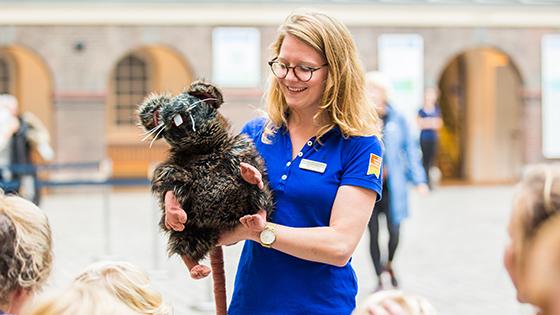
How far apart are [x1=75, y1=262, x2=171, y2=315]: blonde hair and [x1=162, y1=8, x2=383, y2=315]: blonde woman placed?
0.53 meters

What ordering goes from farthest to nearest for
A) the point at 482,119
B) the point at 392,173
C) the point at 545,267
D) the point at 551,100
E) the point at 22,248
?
the point at 482,119 → the point at 551,100 → the point at 392,173 → the point at 22,248 → the point at 545,267

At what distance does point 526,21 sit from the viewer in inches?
1036

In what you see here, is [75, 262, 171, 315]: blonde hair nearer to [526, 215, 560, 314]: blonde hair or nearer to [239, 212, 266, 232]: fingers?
[239, 212, 266, 232]: fingers

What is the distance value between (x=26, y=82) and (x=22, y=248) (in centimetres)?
2298

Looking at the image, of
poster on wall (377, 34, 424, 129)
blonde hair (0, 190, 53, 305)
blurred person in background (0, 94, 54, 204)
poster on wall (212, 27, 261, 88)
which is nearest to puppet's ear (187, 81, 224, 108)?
blonde hair (0, 190, 53, 305)

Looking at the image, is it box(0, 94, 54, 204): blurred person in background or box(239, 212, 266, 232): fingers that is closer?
box(239, 212, 266, 232): fingers

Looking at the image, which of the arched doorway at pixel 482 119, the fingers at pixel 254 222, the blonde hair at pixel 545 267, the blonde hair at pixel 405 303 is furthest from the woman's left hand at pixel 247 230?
the arched doorway at pixel 482 119

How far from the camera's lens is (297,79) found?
319cm

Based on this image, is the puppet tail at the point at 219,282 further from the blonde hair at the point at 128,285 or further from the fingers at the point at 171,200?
the blonde hair at the point at 128,285

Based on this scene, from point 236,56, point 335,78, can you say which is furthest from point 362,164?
point 236,56

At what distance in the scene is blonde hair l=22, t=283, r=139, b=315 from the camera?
2303 mm

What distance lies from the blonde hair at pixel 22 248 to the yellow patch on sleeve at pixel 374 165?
102 cm

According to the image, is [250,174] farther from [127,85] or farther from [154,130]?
[127,85]

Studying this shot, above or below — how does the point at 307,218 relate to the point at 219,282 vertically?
above
